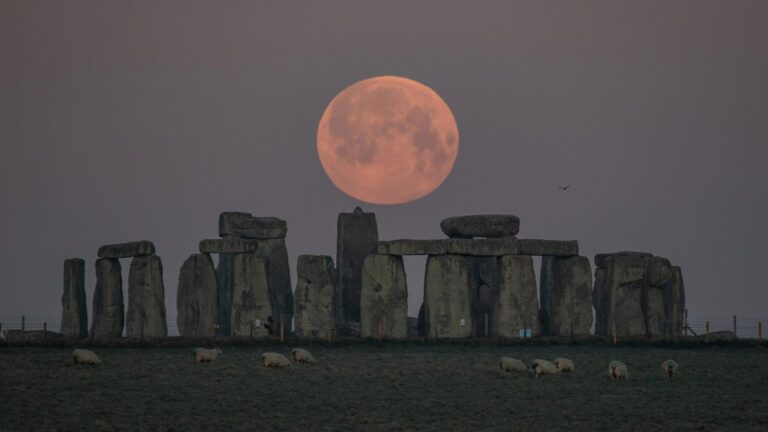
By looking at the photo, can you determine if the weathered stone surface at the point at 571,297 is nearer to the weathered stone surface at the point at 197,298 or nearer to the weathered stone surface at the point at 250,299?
the weathered stone surface at the point at 250,299

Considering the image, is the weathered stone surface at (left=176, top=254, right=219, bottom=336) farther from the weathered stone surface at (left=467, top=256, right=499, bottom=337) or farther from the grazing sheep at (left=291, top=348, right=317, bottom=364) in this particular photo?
the grazing sheep at (left=291, top=348, right=317, bottom=364)

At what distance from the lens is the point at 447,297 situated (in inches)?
2296

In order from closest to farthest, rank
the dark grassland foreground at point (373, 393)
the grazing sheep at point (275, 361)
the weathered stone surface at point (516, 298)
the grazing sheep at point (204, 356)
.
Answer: the dark grassland foreground at point (373, 393), the grazing sheep at point (275, 361), the grazing sheep at point (204, 356), the weathered stone surface at point (516, 298)

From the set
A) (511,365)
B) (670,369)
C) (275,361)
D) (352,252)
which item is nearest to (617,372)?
(670,369)

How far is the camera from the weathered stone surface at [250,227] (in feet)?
205

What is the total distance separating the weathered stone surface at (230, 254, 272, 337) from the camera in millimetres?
59219

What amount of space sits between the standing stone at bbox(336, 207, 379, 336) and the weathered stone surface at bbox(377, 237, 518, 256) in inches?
117

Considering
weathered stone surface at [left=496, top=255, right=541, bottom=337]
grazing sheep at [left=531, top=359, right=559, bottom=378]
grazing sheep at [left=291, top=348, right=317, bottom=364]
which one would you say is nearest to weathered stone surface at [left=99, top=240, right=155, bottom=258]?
weathered stone surface at [left=496, top=255, right=541, bottom=337]

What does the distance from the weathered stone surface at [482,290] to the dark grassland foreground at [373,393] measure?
360 inches

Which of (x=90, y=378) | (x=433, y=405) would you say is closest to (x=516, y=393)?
(x=433, y=405)

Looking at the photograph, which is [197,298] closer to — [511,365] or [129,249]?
[129,249]

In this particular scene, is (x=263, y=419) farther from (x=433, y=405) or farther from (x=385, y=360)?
(x=385, y=360)

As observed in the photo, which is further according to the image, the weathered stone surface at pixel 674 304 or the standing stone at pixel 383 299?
the weathered stone surface at pixel 674 304

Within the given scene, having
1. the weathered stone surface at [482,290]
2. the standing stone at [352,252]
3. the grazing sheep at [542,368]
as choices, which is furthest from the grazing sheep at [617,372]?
the standing stone at [352,252]
